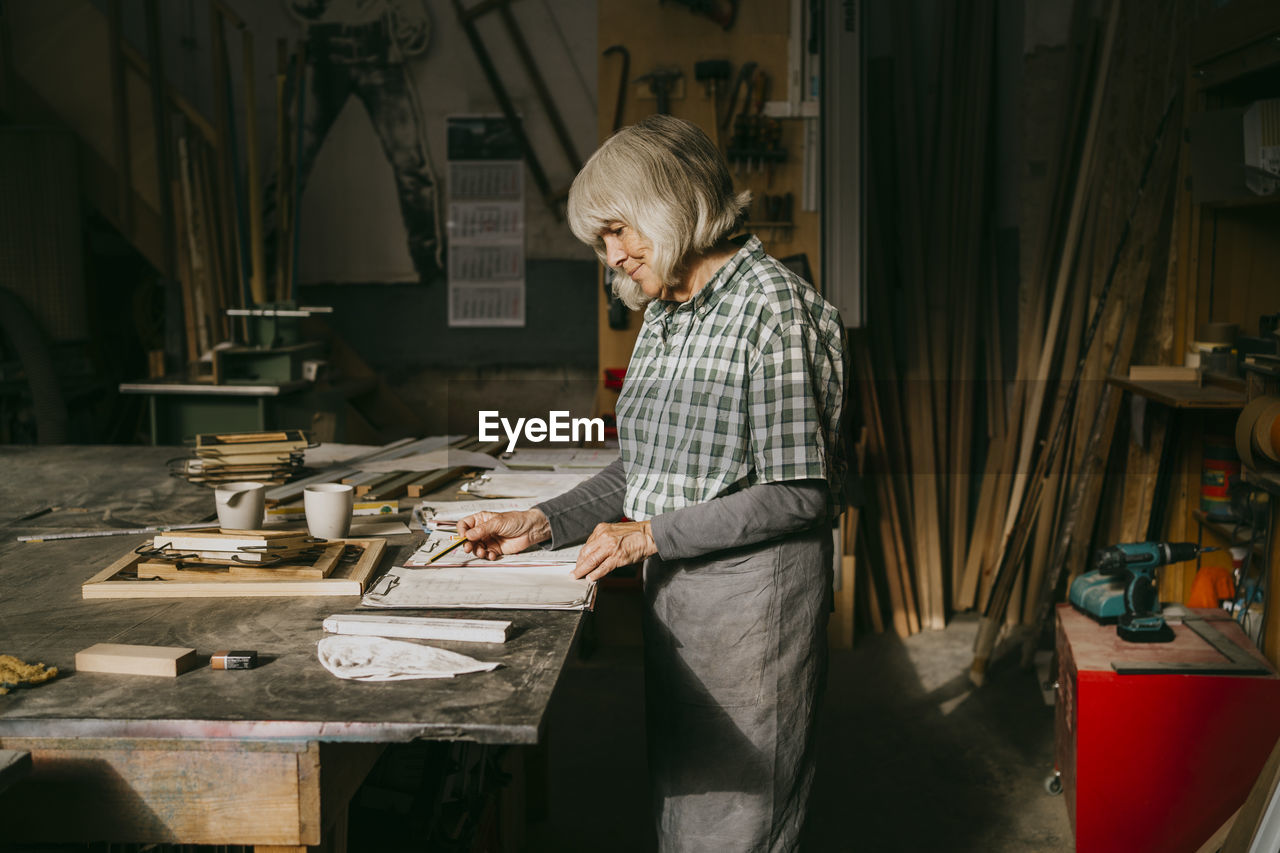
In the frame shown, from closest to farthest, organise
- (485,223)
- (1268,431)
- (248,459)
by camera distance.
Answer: (1268,431) < (248,459) < (485,223)

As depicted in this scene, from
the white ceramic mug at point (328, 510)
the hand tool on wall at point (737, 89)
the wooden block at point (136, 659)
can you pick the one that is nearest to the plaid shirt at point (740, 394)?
the white ceramic mug at point (328, 510)

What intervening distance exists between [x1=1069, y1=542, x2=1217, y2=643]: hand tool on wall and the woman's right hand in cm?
163

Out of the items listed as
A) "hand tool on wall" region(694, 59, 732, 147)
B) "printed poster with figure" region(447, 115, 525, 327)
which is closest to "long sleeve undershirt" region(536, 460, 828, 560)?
"hand tool on wall" region(694, 59, 732, 147)

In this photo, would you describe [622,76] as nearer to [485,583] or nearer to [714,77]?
[714,77]

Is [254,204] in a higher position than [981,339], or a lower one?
higher

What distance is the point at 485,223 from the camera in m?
6.00

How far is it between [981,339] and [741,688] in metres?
3.18

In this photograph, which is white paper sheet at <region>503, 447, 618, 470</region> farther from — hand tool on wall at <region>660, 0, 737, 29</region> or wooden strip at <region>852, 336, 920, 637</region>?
hand tool on wall at <region>660, 0, 737, 29</region>

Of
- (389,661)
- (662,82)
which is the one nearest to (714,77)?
(662,82)

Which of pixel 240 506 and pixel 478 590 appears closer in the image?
pixel 478 590

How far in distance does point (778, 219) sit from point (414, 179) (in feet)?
→ 9.09

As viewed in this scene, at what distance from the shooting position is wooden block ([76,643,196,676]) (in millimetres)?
1284

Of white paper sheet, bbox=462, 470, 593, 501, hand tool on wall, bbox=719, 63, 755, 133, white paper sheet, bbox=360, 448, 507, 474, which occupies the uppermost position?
hand tool on wall, bbox=719, 63, 755, 133

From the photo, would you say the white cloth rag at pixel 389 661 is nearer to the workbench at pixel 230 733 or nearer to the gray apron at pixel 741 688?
the workbench at pixel 230 733
